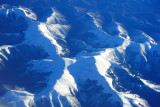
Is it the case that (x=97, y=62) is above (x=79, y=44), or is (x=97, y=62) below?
below

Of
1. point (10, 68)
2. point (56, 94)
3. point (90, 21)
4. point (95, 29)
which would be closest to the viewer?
point (56, 94)

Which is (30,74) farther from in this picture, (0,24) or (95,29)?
(95,29)

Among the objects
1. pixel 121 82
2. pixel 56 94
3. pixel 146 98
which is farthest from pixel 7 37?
pixel 146 98

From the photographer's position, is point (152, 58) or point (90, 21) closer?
point (152, 58)

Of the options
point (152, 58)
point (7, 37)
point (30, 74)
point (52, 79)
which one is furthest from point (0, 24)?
point (152, 58)

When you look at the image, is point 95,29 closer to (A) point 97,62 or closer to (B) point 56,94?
(A) point 97,62

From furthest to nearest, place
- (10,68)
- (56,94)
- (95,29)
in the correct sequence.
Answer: (95,29) → (10,68) → (56,94)

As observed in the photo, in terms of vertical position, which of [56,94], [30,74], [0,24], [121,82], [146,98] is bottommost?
[146,98]
